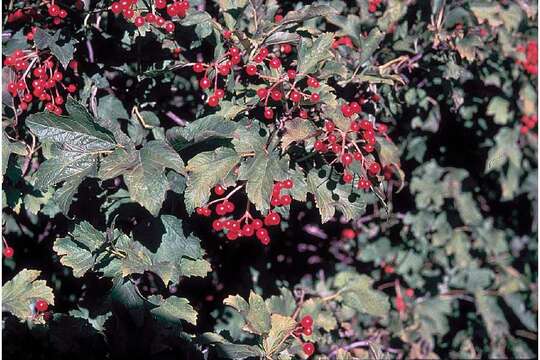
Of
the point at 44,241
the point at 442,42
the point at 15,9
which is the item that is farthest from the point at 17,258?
the point at 442,42

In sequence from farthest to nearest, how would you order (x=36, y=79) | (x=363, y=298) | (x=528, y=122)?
(x=528, y=122) → (x=363, y=298) → (x=36, y=79)

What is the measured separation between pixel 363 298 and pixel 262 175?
3.09 feet

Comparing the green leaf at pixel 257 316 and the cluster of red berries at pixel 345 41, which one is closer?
the green leaf at pixel 257 316

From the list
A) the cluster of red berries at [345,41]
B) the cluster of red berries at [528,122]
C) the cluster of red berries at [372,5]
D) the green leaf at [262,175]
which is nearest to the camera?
the green leaf at [262,175]

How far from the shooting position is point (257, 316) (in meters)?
1.77

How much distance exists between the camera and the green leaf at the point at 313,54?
5.55 feet

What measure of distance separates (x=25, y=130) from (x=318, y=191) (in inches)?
33.2

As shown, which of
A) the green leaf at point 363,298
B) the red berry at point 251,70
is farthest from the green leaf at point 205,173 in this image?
the green leaf at point 363,298

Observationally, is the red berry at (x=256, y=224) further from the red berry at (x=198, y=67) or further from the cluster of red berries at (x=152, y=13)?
the cluster of red berries at (x=152, y=13)

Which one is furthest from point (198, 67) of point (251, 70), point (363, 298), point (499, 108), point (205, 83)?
point (499, 108)

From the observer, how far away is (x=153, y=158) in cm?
148

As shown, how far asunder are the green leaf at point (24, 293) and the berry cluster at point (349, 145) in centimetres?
77

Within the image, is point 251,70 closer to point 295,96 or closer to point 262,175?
point 295,96

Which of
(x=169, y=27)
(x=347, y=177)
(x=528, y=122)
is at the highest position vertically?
(x=169, y=27)
